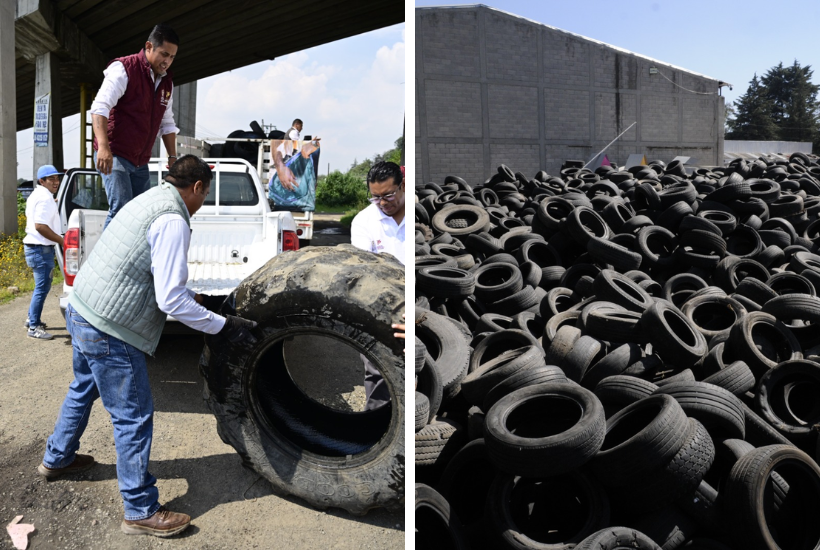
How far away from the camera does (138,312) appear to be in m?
3.18

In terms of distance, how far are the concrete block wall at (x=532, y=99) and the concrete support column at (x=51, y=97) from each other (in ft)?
29.1

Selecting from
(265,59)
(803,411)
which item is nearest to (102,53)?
(265,59)

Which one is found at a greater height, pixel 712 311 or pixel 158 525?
pixel 712 311

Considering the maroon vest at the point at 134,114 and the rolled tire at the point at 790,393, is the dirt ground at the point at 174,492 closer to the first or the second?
the maroon vest at the point at 134,114

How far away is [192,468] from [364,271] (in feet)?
5.66

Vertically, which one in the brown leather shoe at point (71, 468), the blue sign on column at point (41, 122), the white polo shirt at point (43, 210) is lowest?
the brown leather shoe at point (71, 468)

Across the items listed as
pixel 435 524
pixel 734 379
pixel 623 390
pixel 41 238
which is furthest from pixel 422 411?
pixel 41 238

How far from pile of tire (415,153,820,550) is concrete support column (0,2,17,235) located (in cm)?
931

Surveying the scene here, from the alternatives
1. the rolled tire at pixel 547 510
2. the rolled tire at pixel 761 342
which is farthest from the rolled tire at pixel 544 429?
the rolled tire at pixel 761 342

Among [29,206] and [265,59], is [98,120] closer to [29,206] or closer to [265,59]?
[29,206]

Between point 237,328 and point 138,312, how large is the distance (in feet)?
1.78

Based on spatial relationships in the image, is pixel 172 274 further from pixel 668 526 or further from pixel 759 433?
pixel 759 433

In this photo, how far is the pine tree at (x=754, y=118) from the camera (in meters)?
43.9

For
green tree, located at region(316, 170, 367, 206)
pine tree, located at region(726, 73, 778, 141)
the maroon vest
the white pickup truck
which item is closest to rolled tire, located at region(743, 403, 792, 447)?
the white pickup truck
